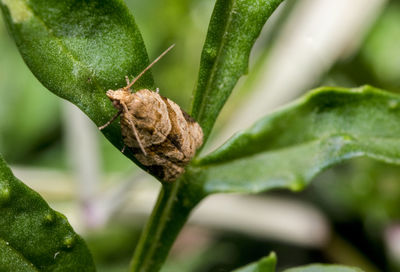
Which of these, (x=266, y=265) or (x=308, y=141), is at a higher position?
(x=308, y=141)

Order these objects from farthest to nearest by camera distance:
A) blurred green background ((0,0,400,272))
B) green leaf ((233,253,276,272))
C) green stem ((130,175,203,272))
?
1. blurred green background ((0,0,400,272))
2. green stem ((130,175,203,272))
3. green leaf ((233,253,276,272))

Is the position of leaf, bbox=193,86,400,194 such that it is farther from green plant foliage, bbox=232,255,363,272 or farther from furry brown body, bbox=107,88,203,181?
green plant foliage, bbox=232,255,363,272

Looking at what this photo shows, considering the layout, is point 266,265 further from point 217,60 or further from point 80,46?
point 80,46

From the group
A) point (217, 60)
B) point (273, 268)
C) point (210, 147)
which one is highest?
point (217, 60)

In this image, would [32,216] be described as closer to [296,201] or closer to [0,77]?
[296,201]

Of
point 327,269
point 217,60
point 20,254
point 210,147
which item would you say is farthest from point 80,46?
point 210,147

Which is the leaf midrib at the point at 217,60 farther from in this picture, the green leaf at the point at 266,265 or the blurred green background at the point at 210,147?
the blurred green background at the point at 210,147

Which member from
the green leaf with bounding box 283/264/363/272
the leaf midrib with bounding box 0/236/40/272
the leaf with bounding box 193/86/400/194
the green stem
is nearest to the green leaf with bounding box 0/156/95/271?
the leaf midrib with bounding box 0/236/40/272
